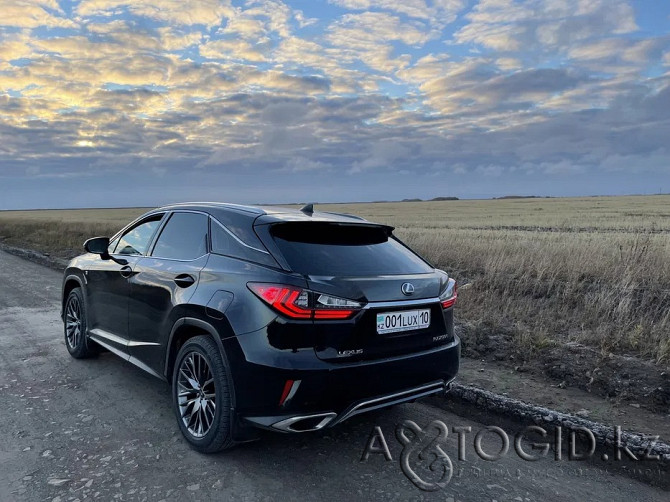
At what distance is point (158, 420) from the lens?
3740mm

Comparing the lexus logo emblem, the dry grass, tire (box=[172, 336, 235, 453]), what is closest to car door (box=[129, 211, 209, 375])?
tire (box=[172, 336, 235, 453])

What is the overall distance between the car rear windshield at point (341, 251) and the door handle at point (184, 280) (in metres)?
0.70

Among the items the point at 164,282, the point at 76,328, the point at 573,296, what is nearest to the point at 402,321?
the point at 164,282

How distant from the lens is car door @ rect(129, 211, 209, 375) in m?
3.52

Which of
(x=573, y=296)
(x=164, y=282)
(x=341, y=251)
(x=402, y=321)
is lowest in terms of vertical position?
(x=573, y=296)

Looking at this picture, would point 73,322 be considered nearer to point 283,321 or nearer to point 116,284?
point 116,284

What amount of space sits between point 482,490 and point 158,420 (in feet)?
7.68

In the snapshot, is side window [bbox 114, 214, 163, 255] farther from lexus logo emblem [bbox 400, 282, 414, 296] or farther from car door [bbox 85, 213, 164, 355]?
lexus logo emblem [bbox 400, 282, 414, 296]

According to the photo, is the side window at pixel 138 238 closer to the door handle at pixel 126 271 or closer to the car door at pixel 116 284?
the car door at pixel 116 284

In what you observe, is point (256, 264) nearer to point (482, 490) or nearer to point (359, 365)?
point (359, 365)

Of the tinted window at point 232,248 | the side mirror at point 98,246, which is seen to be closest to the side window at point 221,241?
the tinted window at point 232,248

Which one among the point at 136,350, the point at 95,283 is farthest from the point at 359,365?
the point at 95,283

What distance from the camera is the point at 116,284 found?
4.43m

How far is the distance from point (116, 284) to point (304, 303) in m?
2.38
